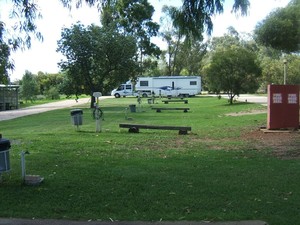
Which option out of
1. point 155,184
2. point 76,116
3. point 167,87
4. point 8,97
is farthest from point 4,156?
point 167,87

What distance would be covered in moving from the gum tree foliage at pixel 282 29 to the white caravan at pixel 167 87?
40.8m

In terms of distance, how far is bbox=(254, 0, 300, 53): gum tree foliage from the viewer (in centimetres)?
1775

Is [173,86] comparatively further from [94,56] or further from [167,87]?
[94,56]

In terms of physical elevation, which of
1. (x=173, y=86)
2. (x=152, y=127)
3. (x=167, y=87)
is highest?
(x=173, y=86)

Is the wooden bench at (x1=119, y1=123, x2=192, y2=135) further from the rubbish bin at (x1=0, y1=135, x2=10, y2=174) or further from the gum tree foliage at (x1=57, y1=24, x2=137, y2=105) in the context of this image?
the gum tree foliage at (x1=57, y1=24, x2=137, y2=105)

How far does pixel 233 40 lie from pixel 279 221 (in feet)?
315

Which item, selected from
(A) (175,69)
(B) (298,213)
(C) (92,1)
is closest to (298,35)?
(C) (92,1)

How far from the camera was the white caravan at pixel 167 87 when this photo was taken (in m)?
61.2

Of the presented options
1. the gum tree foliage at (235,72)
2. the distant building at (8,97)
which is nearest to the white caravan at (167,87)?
the distant building at (8,97)

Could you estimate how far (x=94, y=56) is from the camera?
36469 mm

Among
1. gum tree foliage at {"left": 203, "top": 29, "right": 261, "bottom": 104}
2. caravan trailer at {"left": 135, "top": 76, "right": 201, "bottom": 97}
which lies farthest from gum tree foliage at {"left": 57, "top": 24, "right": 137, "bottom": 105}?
caravan trailer at {"left": 135, "top": 76, "right": 201, "bottom": 97}

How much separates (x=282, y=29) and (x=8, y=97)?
90.8 feet

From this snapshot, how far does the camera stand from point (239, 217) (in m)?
5.15

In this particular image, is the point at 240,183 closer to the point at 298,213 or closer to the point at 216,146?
the point at 298,213
